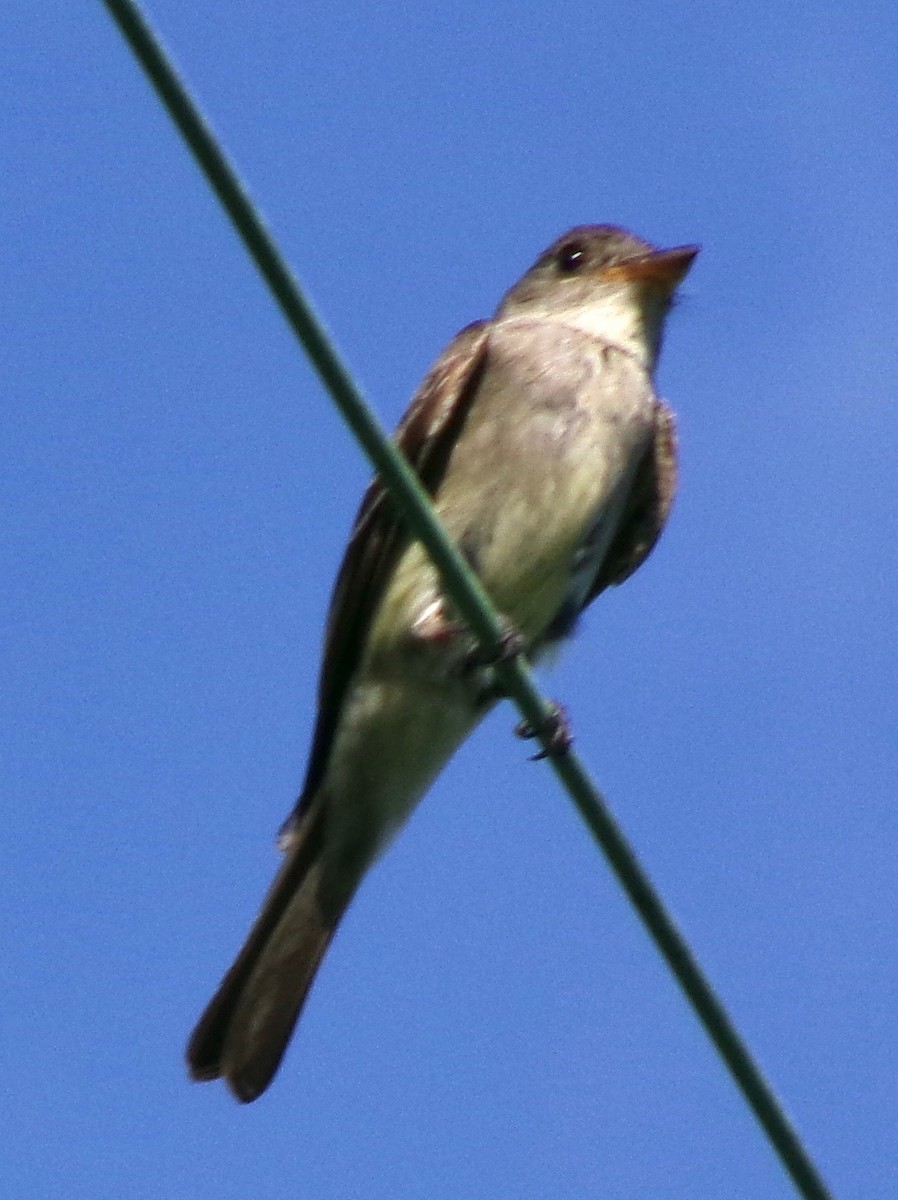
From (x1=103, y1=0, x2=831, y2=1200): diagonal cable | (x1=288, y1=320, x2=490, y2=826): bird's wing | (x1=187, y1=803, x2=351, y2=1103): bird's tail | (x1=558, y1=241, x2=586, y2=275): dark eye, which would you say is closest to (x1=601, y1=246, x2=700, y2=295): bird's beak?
(x1=558, y1=241, x2=586, y2=275): dark eye

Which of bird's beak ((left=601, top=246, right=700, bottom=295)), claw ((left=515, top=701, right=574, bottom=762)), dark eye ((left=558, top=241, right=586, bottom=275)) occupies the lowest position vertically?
claw ((left=515, top=701, right=574, bottom=762))

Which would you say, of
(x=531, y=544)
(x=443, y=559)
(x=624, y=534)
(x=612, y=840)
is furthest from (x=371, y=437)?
(x=624, y=534)

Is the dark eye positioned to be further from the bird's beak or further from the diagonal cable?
the diagonal cable

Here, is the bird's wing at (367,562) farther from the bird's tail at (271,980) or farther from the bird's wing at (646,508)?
the bird's wing at (646,508)

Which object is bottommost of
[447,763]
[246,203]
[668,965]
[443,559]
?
[668,965]

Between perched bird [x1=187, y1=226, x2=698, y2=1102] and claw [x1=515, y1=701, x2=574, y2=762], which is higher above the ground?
perched bird [x1=187, y1=226, x2=698, y2=1102]

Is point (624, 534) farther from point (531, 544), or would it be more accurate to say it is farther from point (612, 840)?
point (612, 840)

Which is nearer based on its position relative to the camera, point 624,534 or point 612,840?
point 612,840

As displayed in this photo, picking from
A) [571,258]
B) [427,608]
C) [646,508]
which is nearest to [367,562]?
[427,608]
